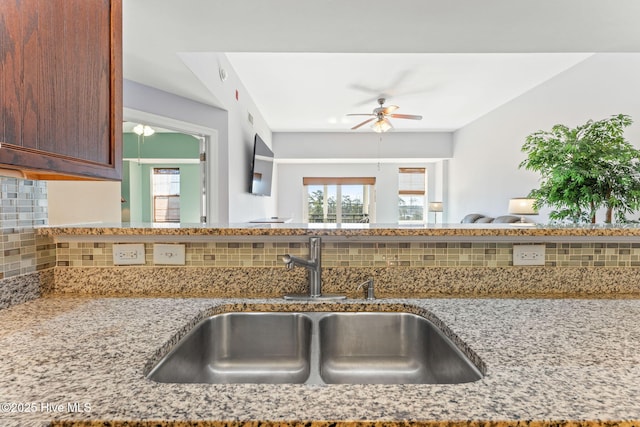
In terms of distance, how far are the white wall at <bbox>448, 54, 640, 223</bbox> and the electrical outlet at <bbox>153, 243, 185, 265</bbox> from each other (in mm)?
3843

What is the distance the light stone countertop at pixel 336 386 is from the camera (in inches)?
19.2

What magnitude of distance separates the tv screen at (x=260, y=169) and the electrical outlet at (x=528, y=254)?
3765mm

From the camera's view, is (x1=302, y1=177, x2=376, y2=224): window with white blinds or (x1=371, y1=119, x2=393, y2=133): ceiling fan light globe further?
(x1=302, y1=177, x2=376, y2=224): window with white blinds

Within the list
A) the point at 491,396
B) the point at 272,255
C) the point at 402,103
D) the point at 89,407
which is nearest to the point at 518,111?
the point at 402,103

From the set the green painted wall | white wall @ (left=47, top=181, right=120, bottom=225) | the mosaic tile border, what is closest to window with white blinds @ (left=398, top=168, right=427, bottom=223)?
the green painted wall

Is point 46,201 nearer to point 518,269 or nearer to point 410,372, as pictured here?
point 410,372

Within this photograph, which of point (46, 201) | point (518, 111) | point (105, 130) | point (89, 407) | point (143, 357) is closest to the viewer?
point (89, 407)

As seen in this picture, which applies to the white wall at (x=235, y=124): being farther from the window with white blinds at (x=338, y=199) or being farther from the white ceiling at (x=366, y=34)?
the window with white blinds at (x=338, y=199)

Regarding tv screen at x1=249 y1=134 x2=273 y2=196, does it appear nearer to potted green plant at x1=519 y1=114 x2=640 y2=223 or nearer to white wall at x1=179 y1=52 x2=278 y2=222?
white wall at x1=179 y1=52 x2=278 y2=222

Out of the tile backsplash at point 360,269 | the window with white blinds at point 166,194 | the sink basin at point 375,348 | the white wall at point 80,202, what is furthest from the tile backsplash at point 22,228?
the window with white blinds at point 166,194

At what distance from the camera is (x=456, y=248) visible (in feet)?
3.79

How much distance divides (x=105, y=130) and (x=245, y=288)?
0.62m

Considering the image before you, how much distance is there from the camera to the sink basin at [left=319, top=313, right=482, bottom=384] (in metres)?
0.97

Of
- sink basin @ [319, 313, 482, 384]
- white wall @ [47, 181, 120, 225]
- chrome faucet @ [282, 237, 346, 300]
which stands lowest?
sink basin @ [319, 313, 482, 384]
